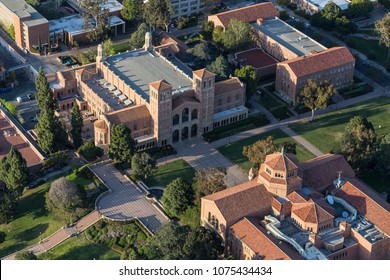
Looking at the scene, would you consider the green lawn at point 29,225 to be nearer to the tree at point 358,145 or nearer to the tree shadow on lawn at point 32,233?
the tree shadow on lawn at point 32,233

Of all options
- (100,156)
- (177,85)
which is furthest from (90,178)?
(177,85)

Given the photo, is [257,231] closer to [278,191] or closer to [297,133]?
[278,191]

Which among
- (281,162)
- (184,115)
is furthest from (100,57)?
(281,162)

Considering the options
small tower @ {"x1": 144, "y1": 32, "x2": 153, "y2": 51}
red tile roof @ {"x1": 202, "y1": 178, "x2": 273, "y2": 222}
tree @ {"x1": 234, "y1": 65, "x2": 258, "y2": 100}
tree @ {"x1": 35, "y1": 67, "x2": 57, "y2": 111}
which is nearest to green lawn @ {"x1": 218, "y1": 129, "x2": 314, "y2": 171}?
tree @ {"x1": 234, "y1": 65, "x2": 258, "y2": 100}

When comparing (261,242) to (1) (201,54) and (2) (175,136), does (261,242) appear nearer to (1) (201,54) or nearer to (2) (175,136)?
(2) (175,136)

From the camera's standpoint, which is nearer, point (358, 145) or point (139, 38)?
point (358, 145)

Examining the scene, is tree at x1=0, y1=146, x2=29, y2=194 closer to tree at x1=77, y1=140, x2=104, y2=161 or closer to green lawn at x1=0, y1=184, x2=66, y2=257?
green lawn at x1=0, y1=184, x2=66, y2=257
